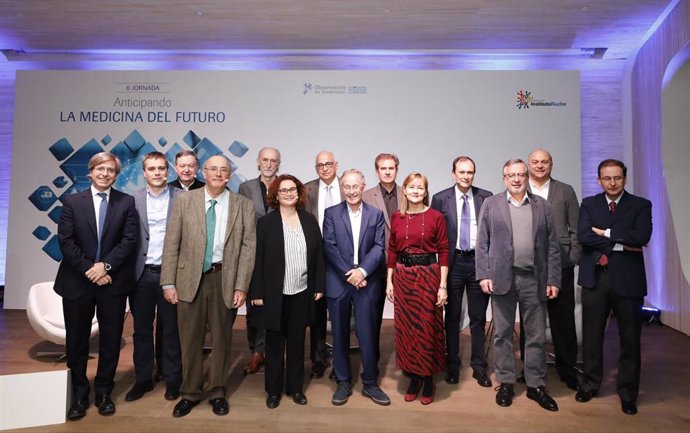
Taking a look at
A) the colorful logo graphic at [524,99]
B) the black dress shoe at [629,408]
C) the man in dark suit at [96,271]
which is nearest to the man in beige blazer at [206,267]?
the man in dark suit at [96,271]

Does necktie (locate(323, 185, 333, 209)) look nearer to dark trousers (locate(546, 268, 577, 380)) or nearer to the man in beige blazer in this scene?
the man in beige blazer

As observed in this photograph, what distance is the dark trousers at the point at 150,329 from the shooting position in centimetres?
317

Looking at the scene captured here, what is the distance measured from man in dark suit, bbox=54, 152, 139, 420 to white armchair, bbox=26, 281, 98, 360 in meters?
0.79

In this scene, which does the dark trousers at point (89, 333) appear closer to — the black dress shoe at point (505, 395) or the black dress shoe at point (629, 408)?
the black dress shoe at point (505, 395)

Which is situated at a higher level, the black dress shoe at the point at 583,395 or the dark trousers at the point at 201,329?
the dark trousers at the point at 201,329

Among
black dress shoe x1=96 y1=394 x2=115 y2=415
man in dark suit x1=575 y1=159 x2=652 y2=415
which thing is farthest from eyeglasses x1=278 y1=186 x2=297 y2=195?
man in dark suit x1=575 y1=159 x2=652 y2=415

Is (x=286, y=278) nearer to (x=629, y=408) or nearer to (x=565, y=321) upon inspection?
(x=565, y=321)

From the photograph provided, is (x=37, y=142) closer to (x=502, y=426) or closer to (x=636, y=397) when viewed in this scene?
(x=502, y=426)

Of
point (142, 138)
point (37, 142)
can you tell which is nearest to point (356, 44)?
point (142, 138)

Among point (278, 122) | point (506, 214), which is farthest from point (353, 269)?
point (278, 122)

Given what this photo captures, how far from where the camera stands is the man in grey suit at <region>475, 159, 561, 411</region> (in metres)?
3.12

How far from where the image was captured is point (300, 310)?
3070 mm

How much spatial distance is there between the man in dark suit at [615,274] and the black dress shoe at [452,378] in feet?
2.77

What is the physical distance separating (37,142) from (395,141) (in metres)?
4.97
